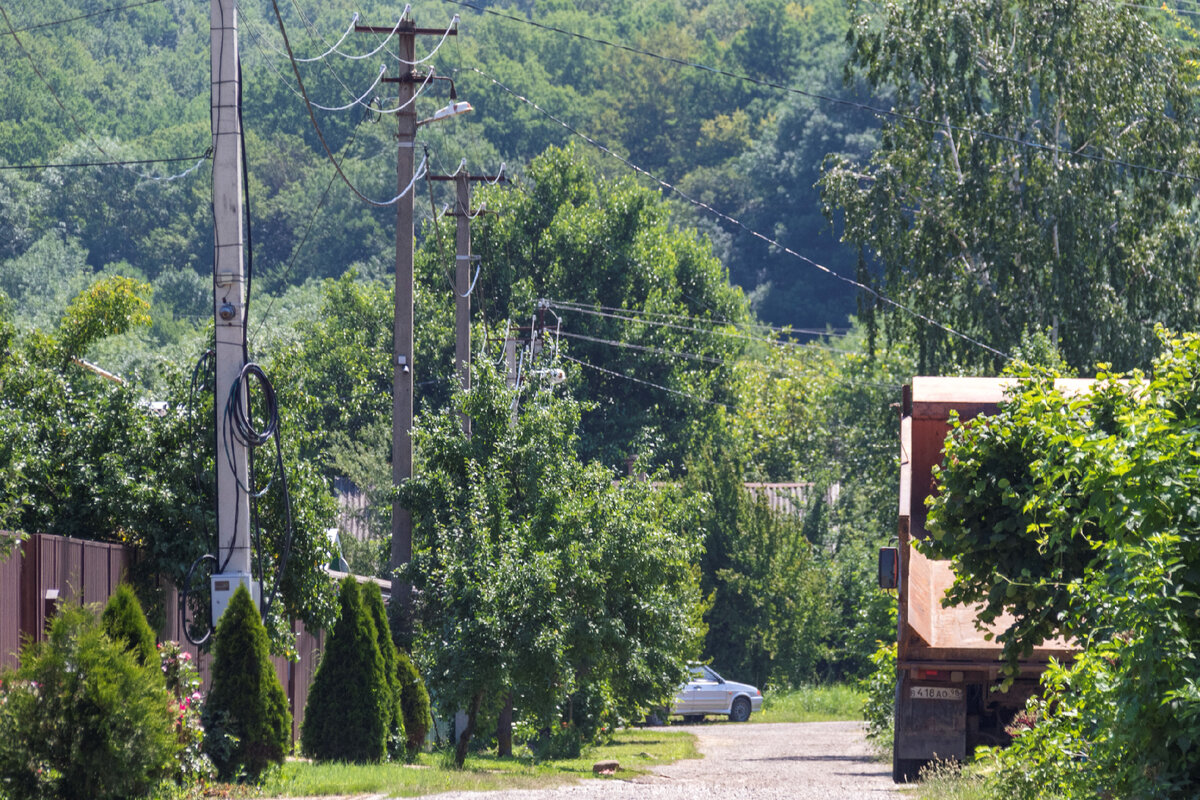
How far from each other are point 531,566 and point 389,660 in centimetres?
248

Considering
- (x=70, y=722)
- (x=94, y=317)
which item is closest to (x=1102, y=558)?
(x=70, y=722)

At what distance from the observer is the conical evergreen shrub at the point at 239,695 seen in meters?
13.5

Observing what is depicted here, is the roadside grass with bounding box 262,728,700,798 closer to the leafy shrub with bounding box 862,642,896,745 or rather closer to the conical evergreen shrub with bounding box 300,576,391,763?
the conical evergreen shrub with bounding box 300,576,391,763

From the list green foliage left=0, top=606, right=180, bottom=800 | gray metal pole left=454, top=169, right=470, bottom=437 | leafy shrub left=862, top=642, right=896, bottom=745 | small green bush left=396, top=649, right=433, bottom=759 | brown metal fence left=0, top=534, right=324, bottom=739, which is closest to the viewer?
green foliage left=0, top=606, right=180, bottom=800

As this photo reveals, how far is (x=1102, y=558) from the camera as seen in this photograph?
8.73 m

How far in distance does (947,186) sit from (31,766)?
2479 centimetres

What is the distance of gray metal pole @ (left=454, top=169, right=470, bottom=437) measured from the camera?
1032 inches

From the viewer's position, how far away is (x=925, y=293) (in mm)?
31016

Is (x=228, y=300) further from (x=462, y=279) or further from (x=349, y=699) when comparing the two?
(x=462, y=279)

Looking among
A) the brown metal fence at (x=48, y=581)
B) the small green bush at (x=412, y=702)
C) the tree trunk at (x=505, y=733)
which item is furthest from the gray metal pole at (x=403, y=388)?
the brown metal fence at (x=48, y=581)

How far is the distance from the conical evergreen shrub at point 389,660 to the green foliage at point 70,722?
802 cm

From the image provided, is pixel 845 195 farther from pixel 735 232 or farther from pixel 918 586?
pixel 735 232

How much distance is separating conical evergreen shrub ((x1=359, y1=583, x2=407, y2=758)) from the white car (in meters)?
19.1

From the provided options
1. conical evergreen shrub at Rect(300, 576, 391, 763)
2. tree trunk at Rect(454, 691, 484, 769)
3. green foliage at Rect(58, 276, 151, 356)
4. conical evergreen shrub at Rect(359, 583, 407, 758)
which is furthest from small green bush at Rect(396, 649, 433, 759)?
green foliage at Rect(58, 276, 151, 356)
